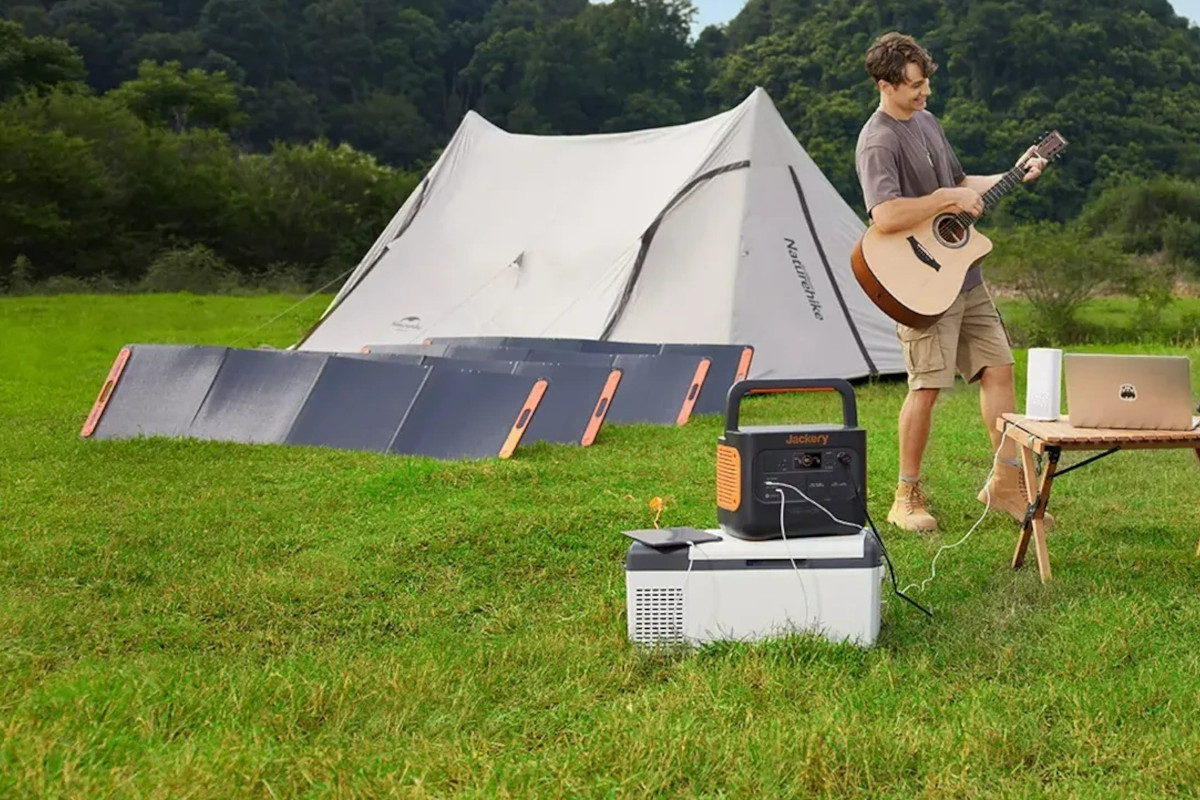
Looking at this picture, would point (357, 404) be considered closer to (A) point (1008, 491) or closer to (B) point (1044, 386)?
(A) point (1008, 491)

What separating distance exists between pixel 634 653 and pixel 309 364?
4252mm

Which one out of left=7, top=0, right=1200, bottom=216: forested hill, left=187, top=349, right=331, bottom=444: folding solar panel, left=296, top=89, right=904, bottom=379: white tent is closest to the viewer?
left=187, top=349, right=331, bottom=444: folding solar panel

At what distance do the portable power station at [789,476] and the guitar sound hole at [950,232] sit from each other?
4.94 ft

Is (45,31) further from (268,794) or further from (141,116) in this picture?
(268,794)

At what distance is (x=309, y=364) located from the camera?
22.8ft

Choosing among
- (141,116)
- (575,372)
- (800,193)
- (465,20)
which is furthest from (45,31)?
(575,372)

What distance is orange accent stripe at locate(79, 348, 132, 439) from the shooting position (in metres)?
6.91

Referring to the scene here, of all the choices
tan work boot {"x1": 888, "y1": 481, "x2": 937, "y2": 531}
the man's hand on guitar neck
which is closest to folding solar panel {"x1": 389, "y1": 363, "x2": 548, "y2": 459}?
tan work boot {"x1": 888, "y1": 481, "x2": 937, "y2": 531}

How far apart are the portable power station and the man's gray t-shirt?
1441 millimetres

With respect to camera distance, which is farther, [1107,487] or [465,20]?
[465,20]

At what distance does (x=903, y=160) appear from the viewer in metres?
4.67

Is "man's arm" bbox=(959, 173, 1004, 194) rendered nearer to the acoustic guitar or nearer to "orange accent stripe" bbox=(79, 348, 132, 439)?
the acoustic guitar

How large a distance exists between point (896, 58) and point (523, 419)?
258cm

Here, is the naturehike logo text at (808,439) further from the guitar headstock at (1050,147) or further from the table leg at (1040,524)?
the guitar headstock at (1050,147)
